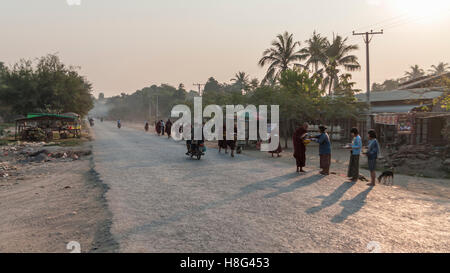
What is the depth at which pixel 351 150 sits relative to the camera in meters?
9.98

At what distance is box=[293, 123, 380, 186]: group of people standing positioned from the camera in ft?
30.4

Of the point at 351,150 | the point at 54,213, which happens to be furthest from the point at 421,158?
the point at 54,213

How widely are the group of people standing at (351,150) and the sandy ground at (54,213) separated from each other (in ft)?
20.8

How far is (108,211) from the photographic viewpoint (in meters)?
6.20

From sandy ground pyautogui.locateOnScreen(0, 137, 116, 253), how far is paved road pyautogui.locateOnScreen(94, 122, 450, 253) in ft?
1.05

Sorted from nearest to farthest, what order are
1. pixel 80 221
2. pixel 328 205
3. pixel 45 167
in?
pixel 80 221 → pixel 328 205 → pixel 45 167

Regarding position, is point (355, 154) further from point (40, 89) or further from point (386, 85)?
point (386, 85)

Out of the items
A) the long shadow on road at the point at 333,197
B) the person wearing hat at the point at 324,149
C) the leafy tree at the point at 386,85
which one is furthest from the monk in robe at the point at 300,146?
the leafy tree at the point at 386,85

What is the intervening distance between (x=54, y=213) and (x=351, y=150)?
8.10 m

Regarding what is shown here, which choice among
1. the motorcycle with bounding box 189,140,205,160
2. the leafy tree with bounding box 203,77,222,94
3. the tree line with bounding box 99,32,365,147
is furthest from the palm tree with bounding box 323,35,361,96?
the leafy tree with bounding box 203,77,222,94

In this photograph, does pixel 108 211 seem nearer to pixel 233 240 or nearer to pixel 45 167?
pixel 233 240

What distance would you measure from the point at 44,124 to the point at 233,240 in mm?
29623
